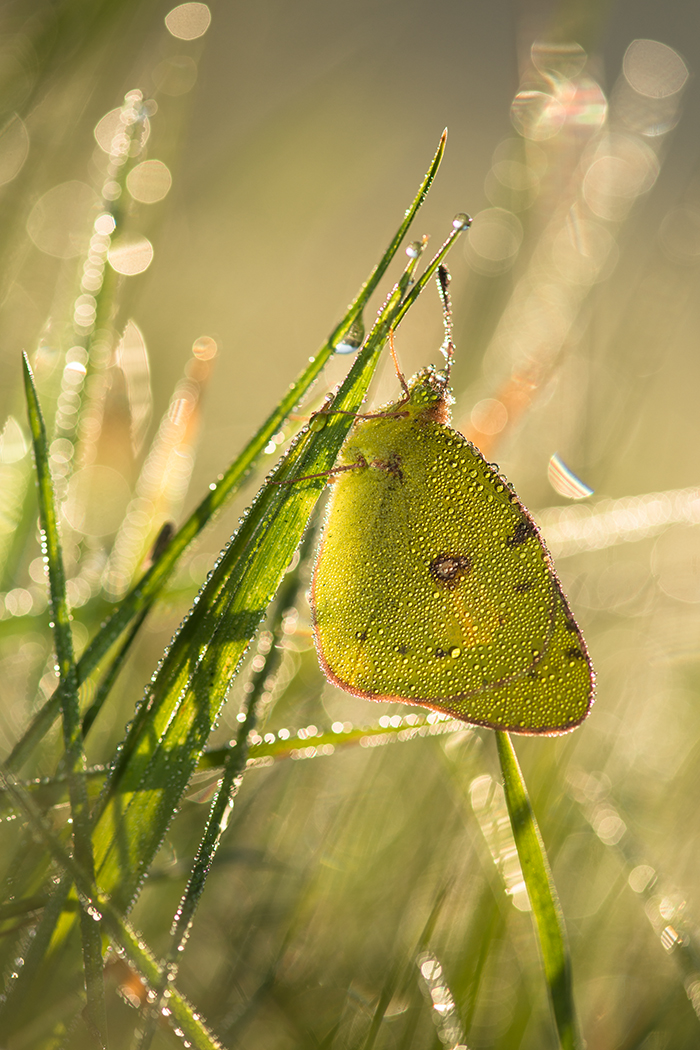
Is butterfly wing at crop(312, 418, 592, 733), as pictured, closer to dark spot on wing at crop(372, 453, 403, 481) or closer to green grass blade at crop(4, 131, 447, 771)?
dark spot on wing at crop(372, 453, 403, 481)

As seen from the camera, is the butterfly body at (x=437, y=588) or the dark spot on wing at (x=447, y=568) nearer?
the butterfly body at (x=437, y=588)

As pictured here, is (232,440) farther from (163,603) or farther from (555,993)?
(555,993)

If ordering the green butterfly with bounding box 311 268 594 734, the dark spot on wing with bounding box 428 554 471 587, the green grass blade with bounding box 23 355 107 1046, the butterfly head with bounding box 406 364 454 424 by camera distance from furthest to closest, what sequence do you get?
the butterfly head with bounding box 406 364 454 424 < the dark spot on wing with bounding box 428 554 471 587 < the green butterfly with bounding box 311 268 594 734 < the green grass blade with bounding box 23 355 107 1046

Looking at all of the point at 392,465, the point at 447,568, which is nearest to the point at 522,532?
the point at 447,568

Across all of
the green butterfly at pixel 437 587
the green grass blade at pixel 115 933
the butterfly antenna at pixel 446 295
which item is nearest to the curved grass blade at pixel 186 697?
the green grass blade at pixel 115 933

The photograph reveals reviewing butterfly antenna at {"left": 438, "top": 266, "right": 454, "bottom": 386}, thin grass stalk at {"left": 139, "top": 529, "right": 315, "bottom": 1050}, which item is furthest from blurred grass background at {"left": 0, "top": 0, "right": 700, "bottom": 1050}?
butterfly antenna at {"left": 438, "top": 266, "right": 454, "bottom": 386}

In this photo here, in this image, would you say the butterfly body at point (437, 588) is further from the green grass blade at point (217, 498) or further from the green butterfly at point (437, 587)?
the green grass blade at point (217, 498)

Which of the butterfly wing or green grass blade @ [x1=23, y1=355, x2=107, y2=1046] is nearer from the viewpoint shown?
green grass blade @ [x1=23, y1=355, x2=107, y2=1046]
